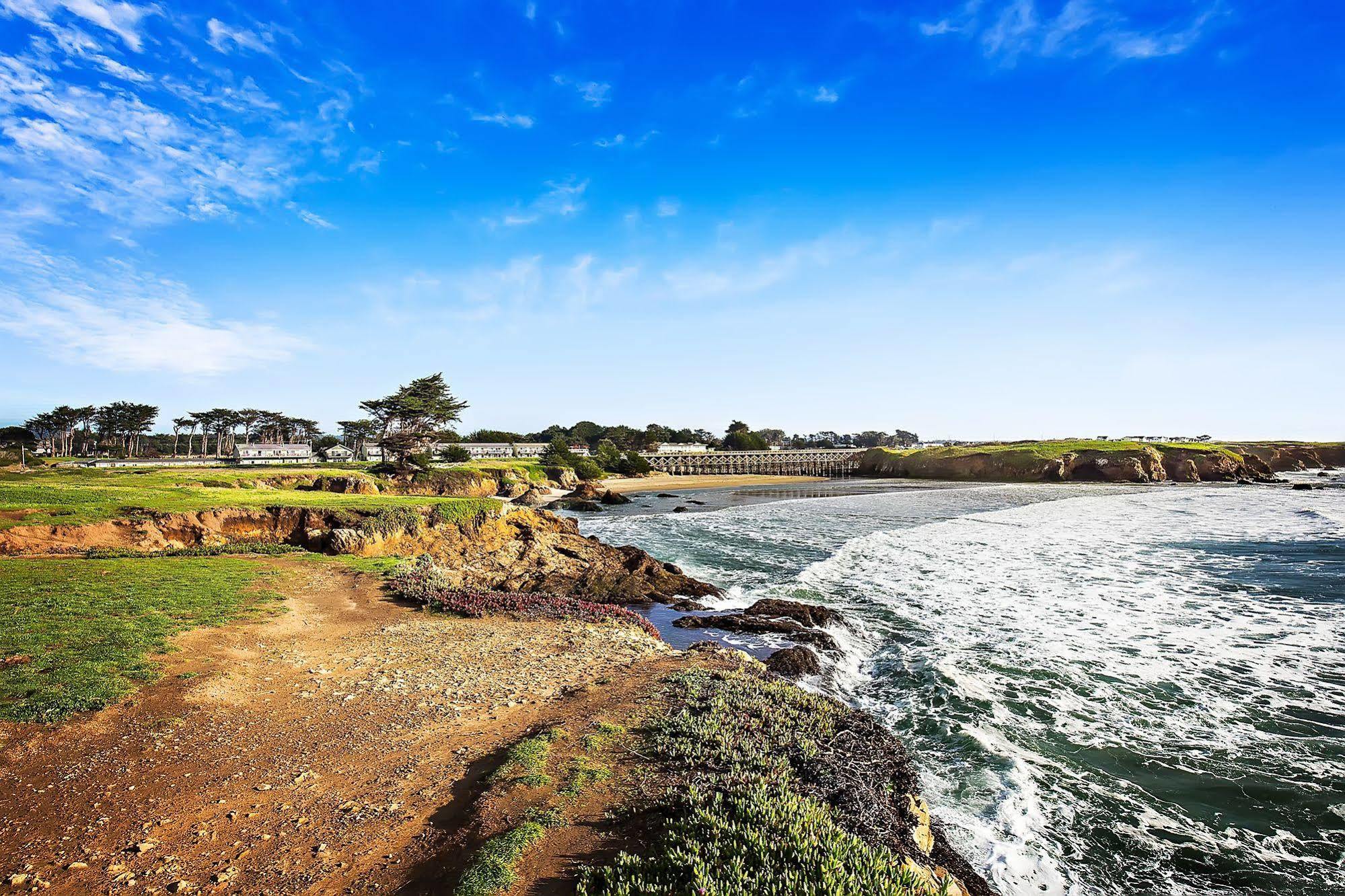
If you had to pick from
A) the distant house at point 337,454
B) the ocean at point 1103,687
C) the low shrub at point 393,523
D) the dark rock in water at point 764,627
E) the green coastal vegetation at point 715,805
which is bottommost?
the ocean at point 1103,687

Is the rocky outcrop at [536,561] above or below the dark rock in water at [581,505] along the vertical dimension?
above

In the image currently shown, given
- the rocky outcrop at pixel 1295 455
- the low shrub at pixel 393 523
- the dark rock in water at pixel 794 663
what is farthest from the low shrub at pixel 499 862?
the rocky outcrop at pixel 1295 455

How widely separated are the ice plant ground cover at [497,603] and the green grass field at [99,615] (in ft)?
10.5

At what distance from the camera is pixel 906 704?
11.6 m

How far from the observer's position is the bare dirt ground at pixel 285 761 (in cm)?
517

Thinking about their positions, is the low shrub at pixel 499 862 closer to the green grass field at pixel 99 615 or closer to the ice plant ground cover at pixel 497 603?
the green grass field at pixel 99 615

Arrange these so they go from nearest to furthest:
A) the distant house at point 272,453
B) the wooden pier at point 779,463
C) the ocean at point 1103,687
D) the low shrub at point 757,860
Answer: the low shrub at point 757,860 → the ocean at point 1103,687 → the distant house at point 272,453 → the wooden pier at point 779,463

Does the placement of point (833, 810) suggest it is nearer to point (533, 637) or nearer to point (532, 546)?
point (533, 637)

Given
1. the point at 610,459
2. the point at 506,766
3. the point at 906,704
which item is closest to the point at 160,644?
the point at 506,766

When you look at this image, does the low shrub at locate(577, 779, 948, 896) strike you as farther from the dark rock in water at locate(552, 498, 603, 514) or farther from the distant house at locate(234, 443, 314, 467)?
the distant house at locate(234, 443, 314, 467)

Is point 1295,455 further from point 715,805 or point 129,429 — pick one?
point 129,429

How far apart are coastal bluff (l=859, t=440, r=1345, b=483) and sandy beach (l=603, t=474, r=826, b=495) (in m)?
26.4

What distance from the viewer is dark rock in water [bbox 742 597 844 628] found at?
16516 mm

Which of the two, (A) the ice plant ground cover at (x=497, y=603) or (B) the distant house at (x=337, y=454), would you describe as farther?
(B) the distant house at (x=337, y=454)
